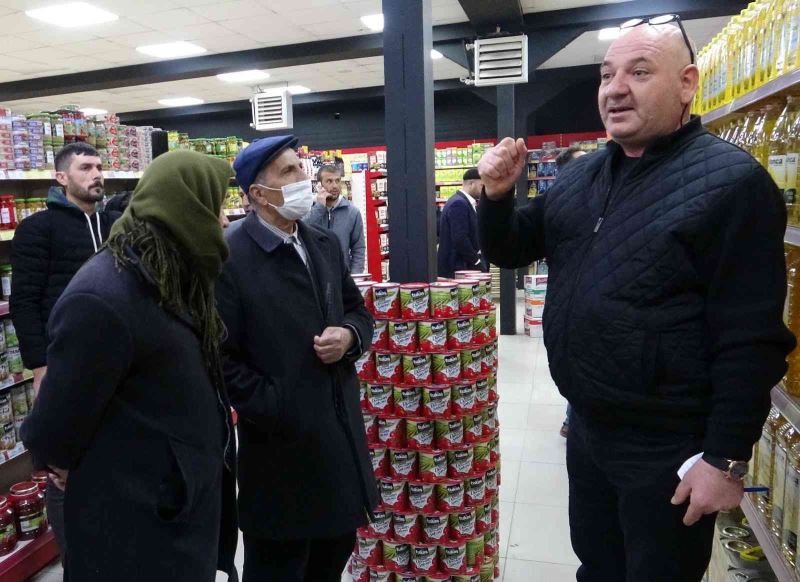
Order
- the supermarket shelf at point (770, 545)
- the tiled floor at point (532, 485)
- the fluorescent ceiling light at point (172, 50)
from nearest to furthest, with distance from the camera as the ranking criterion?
the supermarket shelf at point (770, 545) → the tiled floor at point (532, 485) → the fluorescent ceiling light at point (172, 50)

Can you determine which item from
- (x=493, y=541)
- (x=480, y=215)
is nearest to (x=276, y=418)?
(x=480, y=215)

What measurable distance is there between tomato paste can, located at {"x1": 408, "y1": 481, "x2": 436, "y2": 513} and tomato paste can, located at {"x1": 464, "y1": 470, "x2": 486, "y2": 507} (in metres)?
0.15

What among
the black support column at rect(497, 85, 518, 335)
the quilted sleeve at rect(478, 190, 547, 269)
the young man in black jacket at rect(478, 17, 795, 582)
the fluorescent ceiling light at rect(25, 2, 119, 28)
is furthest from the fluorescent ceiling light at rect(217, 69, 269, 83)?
the young man in black jacket at rect(478, 17, 795, 582)

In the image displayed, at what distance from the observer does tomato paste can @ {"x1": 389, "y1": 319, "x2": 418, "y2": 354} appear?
259cm

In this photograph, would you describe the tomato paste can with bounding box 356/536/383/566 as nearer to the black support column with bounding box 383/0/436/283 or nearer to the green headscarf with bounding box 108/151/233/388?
the black support column with bounding box 383/0/436/283

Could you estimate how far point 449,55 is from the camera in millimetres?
7883

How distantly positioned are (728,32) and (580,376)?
5.73 ft

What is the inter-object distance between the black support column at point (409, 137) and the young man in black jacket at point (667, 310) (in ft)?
4.02

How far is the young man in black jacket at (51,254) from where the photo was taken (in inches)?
105

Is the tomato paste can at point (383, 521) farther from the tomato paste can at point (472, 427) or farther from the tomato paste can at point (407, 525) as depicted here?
the tomato paste can at point (472, 427)

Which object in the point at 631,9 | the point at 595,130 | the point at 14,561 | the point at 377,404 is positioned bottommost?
the point at 14,561

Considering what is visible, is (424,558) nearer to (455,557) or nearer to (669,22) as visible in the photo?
(455,557)

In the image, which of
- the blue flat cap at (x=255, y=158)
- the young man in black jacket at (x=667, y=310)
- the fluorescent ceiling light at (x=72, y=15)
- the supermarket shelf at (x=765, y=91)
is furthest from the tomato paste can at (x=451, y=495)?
the fluorescent ceiling light at (x=72, y=15)

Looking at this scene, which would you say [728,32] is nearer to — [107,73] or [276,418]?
[276,418]
